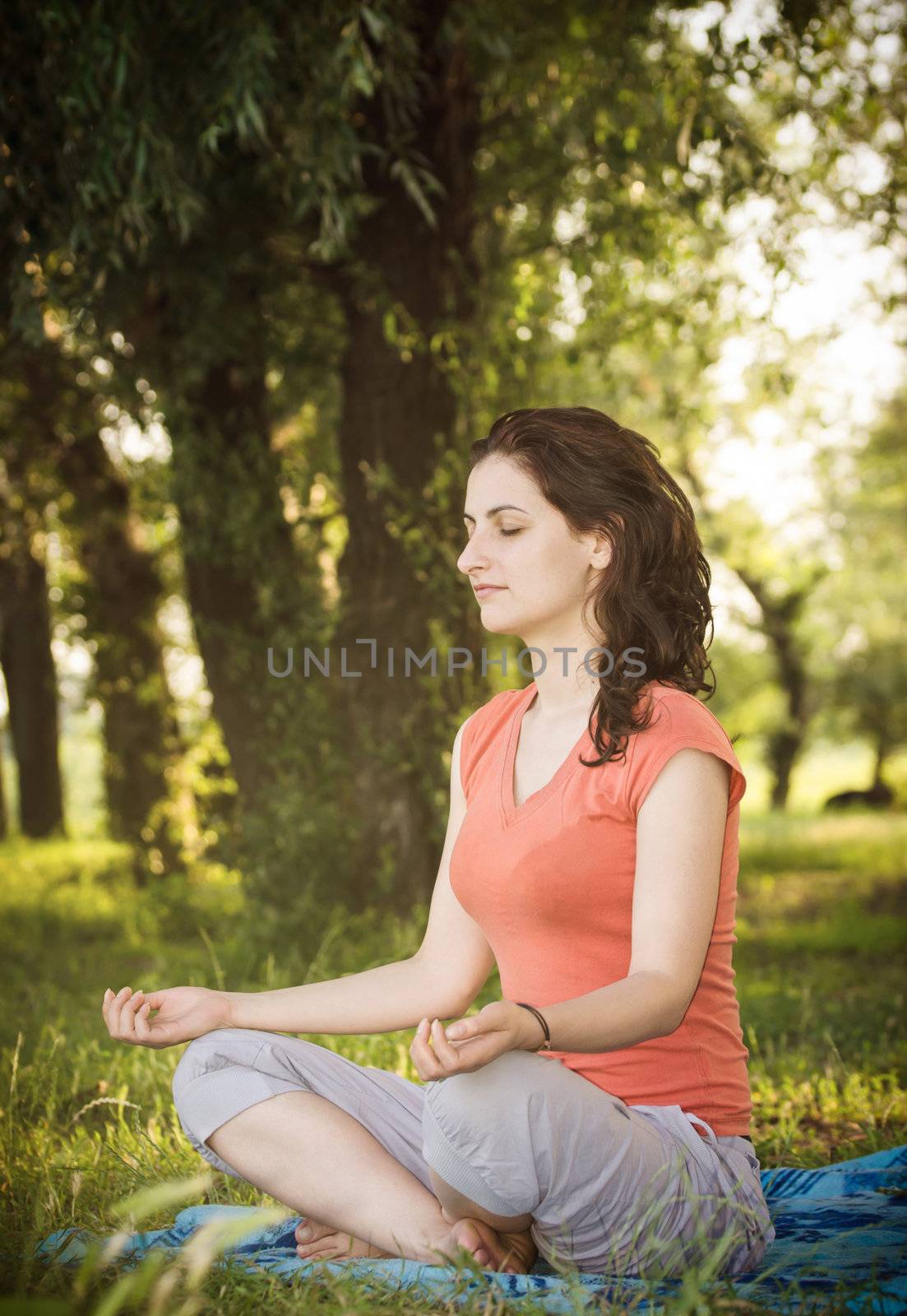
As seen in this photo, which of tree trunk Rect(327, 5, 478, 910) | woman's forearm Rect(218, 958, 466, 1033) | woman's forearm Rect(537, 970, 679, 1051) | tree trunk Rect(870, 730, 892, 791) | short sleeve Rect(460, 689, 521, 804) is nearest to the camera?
woman's forearm Rect(537, 970, 679, 1051)

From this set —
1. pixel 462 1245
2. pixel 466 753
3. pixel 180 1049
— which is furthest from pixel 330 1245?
pixel 180 1049

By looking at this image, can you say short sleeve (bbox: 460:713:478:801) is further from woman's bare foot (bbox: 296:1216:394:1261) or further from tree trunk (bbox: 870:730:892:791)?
tree trunk (bbox: 870:730:892:791)

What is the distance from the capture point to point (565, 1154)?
1.93 metres

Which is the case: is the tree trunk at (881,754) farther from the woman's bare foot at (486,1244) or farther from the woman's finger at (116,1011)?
the woman's finger at (116,1011)

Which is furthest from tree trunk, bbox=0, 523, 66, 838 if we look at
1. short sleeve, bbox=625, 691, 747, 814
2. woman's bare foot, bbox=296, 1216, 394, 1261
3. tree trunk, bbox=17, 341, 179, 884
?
short sleeve, bbox=625, 691, 747, 814

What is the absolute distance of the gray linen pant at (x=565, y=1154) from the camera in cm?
191

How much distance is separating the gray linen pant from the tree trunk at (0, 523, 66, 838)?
395 inches

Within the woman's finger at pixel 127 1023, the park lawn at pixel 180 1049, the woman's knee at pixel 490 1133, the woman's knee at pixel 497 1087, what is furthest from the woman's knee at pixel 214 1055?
the woman's knee at pixel 497 1087

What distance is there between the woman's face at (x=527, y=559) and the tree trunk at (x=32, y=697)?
9.88m

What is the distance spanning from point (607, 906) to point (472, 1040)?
0.53 meters

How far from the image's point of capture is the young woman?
1956 millimetres

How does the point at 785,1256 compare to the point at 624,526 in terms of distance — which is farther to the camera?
the point at 624,526

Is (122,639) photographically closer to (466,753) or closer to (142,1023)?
(466,753)

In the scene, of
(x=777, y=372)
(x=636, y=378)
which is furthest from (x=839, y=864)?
(x=777, y=372)
